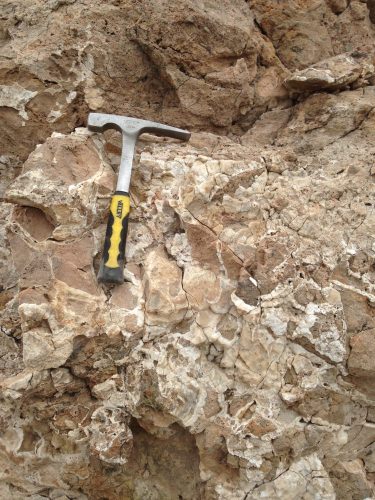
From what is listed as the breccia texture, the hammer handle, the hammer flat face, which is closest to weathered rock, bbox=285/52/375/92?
the breccia texture

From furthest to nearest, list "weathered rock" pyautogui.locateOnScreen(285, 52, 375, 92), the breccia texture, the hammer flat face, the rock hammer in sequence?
"weathered rock" pyautogui.locateOnScreen(285, 52, 375, 92), the hammer flat face, the rock hammer, the breccia texture

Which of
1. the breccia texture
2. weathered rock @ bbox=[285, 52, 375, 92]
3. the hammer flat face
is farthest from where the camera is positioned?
weathered rock @ bbox=[285, 52, 375, 92]

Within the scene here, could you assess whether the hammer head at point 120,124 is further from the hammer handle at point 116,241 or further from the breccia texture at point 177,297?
the hammer handle at point 116,241

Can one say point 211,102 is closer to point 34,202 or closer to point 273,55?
point 273,55

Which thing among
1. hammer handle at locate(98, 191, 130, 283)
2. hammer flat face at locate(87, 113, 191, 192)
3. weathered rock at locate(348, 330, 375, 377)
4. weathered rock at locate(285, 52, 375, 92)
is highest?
weathered rock at locate(285, 52, 375, 92)

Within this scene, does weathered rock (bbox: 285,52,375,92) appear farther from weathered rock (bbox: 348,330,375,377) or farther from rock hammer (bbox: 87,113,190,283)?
weathered rock (bbox: 348,330,375,377)

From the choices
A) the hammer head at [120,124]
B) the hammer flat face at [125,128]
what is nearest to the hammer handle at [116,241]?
the hammer flat face at [125,128]

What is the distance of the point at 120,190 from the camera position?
259 cm

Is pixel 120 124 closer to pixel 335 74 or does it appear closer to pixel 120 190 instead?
pixel 120 190

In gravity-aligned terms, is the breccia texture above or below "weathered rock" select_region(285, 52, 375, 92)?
below

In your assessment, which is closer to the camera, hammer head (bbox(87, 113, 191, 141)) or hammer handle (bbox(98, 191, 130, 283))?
hammer handle (bbox(98, 191, 130, 283))

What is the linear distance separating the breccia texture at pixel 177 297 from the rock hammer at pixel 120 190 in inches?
3.6

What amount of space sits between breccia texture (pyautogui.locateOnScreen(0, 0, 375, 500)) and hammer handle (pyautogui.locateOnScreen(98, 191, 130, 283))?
92mm

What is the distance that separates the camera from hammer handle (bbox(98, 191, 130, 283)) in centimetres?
244
